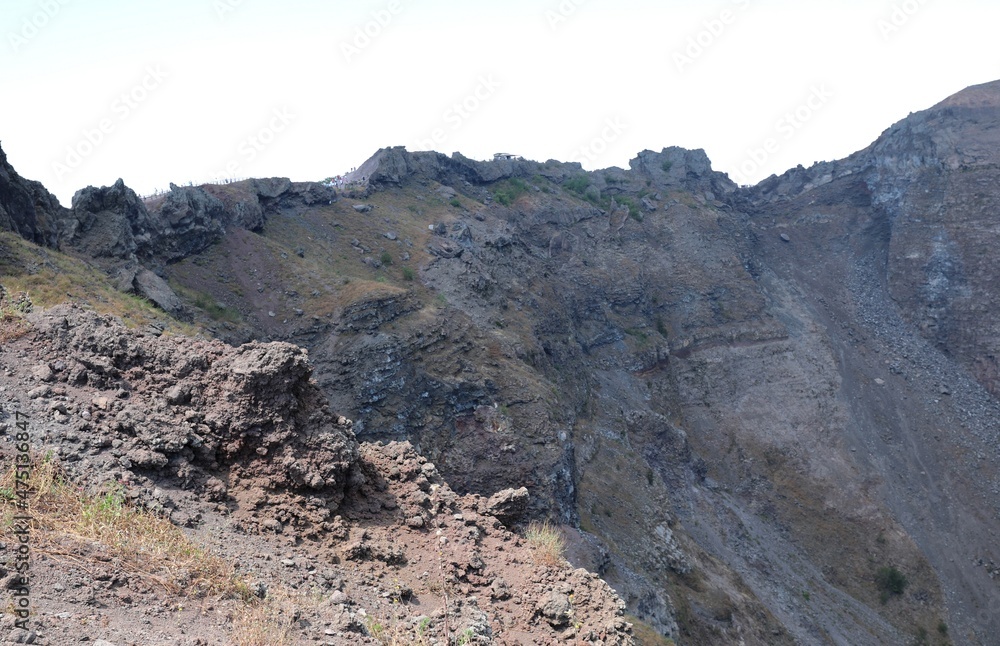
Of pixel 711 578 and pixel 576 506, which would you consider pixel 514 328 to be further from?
pixel 711 578

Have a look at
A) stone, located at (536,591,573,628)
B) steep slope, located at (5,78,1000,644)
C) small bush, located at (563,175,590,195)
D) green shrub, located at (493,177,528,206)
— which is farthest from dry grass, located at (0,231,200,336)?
small bush, located at (563,175,590,195)

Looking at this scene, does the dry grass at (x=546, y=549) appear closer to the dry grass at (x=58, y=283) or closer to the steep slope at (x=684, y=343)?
the dry grass at (x=58, y=283)

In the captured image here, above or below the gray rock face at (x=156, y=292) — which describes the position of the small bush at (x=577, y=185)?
above

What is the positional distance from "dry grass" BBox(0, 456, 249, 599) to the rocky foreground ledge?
0.12ft

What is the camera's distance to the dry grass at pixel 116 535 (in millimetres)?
5668

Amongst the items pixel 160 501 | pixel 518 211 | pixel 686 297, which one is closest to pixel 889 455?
pixel 686 297

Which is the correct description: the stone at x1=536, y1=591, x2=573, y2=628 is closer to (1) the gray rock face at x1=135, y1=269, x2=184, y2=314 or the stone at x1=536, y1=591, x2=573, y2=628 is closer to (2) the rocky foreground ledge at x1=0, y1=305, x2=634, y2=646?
(2) the rocky foreground ledge at x1=0, y1=305, x2=634, y2=646

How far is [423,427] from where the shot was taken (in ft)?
88.9

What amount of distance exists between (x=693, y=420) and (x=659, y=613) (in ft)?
74.3

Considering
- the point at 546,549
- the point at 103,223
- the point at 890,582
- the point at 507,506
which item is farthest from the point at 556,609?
the point at 890,582

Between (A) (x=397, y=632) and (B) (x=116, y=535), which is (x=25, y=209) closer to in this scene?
(B) (x=116, y=535)

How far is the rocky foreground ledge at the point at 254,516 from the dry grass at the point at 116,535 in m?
0.04

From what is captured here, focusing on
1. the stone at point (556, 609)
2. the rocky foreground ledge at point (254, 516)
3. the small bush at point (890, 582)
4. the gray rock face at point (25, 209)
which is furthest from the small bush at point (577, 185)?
the stone at point (556, 609)

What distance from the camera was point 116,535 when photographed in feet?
19.3
